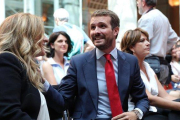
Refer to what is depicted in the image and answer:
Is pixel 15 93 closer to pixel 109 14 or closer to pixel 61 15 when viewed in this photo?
pixel 109 14

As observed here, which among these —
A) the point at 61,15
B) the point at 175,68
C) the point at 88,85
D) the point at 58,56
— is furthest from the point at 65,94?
the point at 175,68

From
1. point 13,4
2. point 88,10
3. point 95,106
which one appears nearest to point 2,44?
point 95,106

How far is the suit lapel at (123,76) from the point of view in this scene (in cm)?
320

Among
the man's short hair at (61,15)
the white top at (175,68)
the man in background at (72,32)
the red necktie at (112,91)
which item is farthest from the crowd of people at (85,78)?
the white top at (175,68)

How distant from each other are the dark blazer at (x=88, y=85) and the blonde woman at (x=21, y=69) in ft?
1.62

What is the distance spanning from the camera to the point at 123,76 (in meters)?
3.23

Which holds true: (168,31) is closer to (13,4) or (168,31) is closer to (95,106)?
(95,106)

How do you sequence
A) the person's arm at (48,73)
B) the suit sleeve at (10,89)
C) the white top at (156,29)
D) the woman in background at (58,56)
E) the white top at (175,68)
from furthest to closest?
the white top at (175,68), the white top at (156,29), the woman in background at (58,56), the person's arm at (48,73), the suit sleeve at (10,89)

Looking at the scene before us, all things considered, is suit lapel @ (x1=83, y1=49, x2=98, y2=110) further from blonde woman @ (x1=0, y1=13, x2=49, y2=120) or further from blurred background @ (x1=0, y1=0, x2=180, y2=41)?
blurred background @ (x1=0, y1=0, x2=180, y2=41)

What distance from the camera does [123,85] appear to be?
320 cm

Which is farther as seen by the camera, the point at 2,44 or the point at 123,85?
the point at 123,85

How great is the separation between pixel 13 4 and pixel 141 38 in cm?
527

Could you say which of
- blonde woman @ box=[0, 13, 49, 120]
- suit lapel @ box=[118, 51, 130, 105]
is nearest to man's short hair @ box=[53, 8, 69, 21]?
suit lapel @ box=[118, 51, 130, 105]

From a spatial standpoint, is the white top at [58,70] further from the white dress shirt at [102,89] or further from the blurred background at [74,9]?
the blurred background at [74,9]
